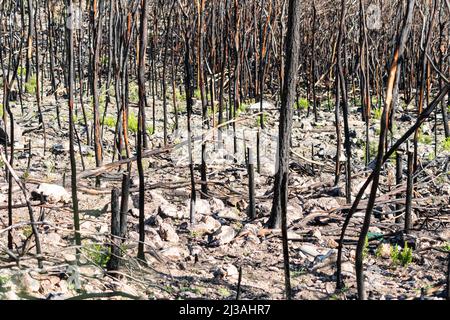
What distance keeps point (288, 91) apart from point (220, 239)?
97 cm

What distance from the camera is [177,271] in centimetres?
324

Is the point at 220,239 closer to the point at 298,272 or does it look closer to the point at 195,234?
the point at 195,234

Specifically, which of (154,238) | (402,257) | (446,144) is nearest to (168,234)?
(154,238)

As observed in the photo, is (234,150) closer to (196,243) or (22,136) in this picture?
(22,136)

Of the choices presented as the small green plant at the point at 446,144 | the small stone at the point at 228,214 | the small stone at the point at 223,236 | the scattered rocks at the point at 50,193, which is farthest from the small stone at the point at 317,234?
the small green plant at the point at 446,144

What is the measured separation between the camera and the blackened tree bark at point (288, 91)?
3.68m

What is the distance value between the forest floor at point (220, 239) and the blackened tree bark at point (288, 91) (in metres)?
0.26

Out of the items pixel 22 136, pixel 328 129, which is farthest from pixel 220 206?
pixel 328 129

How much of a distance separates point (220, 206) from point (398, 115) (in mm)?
5490

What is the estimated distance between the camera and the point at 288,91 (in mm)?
3758

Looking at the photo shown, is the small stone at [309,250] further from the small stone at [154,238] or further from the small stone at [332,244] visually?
the small stone at [154,238]

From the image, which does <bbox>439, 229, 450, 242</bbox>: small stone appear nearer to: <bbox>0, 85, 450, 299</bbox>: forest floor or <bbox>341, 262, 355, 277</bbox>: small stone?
<bbox>0, 85, 450, 299</bbox>: forest floor

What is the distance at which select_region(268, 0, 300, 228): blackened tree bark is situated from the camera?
368 centimetres

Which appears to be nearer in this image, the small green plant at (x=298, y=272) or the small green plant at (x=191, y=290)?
the small green plant at (x=191, y=290)
